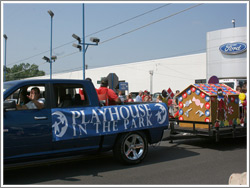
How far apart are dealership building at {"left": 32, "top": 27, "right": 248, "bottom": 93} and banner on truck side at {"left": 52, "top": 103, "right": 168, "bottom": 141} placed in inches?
1123

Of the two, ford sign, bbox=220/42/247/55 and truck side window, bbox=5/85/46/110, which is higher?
ford sign, bbox=220/42/247/55

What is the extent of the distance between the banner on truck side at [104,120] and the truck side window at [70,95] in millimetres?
153

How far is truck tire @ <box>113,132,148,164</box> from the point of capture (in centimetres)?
611

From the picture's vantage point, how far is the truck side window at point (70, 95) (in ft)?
18.2

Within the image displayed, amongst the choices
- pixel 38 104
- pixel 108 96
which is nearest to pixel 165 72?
pixel 108 96

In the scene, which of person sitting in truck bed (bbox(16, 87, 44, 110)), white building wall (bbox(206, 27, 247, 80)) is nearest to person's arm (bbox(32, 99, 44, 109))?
person sitting in truck bed (bbox(16, 87, 44, 110))

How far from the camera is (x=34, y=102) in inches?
205

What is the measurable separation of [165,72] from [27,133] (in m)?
42.9

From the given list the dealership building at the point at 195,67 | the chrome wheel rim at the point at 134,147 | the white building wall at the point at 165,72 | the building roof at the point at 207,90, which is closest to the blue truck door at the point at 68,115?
the chrome wheel rim at the point at 134,147

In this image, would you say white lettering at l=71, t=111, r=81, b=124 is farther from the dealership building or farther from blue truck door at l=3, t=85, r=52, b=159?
the dealership building

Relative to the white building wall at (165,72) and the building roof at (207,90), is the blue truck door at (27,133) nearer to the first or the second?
the building roof at (207,90)

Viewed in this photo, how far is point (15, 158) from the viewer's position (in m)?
4.86

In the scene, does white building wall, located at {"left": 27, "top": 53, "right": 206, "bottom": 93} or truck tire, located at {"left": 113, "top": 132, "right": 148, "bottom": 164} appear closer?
truck tire, located at {"left": 113, "top": 132, "right": 148, "bottom": 164}

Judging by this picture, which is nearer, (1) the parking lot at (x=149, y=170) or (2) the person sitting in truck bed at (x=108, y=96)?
(1) the parking lot at (x=149, y=170)
